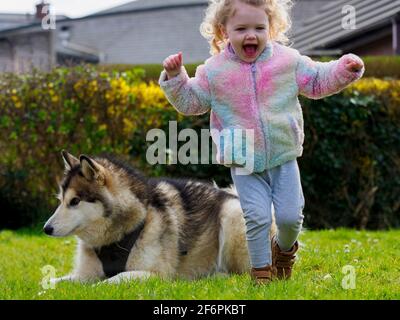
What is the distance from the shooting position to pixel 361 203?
9930mm

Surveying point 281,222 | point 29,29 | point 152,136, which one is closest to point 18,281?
point 281,222

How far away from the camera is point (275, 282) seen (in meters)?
4.66

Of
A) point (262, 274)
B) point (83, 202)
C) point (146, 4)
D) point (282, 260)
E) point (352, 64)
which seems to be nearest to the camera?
point (352, 64)

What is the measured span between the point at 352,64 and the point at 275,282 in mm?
1457

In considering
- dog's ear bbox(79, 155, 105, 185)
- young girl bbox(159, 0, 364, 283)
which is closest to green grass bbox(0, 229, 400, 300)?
young girl bbox(159, 0, 364, 283)

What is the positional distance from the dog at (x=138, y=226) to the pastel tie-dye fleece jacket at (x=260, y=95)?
1.03 meters

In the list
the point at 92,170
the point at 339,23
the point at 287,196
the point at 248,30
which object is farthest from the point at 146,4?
the point at 287,196

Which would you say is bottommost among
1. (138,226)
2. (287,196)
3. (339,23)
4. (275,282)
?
(275,282)

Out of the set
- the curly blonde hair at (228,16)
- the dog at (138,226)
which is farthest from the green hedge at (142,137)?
the curly blonde hair at (228,16)

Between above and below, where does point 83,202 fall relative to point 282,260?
above

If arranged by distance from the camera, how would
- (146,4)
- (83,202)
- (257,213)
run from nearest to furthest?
(257,213) < (83,202) < (146,4)

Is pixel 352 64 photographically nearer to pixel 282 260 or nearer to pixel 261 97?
pixel 261 97

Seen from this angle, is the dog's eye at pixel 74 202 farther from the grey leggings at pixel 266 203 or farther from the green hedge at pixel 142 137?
the green hedge at pixel 142 137
